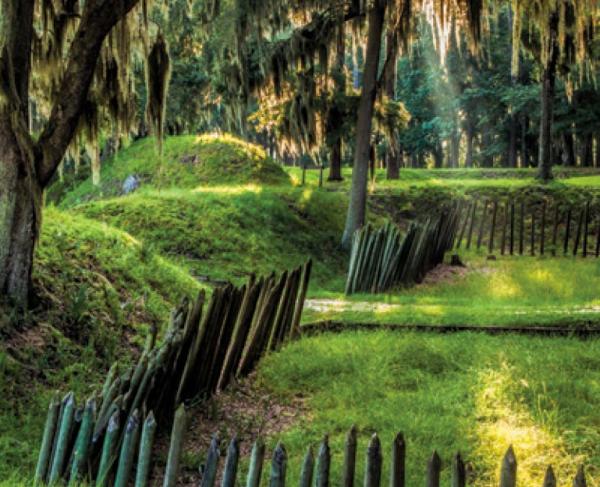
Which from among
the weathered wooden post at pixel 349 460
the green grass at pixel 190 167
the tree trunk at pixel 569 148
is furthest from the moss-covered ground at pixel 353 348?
the tree trunk at pixel 569 148

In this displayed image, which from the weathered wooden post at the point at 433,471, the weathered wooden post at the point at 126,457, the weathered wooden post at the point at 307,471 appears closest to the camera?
the weathered wooden post at the point at 433,471

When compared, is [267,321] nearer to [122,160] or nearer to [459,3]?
[459,3]

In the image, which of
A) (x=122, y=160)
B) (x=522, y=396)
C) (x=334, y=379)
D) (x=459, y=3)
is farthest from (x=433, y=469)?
(x=122, y=160)

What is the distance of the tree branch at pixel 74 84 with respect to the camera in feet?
22.6

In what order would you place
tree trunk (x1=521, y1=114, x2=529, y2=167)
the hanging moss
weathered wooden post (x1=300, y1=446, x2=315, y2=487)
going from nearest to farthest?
1. weathered wooden post (x1=300, y1=446, x2=315, y2=487)
2. the hanging moss
3. tree trunk (x1=521, y1=114, x2=529, y2=167)

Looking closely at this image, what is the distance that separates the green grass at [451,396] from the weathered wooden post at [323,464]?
1267 mm

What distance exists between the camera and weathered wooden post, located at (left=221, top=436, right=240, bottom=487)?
351cm

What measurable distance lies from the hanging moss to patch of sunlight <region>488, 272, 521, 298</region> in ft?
22.5

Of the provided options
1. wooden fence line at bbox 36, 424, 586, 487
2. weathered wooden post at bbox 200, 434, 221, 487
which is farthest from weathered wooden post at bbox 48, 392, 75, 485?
weathered wooden post at bbox 200, 434, 221, 487

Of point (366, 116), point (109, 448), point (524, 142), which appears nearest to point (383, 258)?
point (366, 116)

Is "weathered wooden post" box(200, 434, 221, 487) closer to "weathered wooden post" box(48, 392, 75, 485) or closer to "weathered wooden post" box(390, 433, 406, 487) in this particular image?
"weathered wooden post" box(390, 433, 406, 487)

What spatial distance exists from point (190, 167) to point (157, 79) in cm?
1608

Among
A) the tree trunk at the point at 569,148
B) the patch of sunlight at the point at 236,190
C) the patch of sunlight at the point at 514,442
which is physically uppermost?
the tree trunk at the point at 569,148

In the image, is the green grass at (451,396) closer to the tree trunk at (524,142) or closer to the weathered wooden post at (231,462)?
the weathered wooden post at (231,462)
